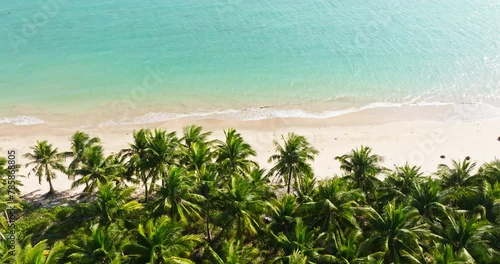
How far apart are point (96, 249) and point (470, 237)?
21.4 metres

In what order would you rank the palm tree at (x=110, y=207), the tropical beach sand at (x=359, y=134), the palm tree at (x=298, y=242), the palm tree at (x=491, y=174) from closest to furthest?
the palm tree at (x=298, y=242) → the palm tree at (x=110, y=207) → the palm tree at (x=491, y=174) → the tropical beach sand at (x=359, y=134)

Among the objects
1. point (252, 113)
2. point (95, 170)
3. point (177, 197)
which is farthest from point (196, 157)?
point (252, 113)

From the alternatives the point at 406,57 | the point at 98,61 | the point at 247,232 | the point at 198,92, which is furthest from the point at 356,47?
the point at 247,232

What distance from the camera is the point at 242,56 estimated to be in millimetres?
63281

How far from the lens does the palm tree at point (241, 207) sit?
26906mm

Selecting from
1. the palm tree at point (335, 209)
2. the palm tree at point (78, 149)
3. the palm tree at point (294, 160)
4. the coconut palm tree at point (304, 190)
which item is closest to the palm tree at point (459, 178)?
the palm tree at point (335, 209)

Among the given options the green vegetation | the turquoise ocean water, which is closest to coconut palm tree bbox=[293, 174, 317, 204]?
the green vegetation

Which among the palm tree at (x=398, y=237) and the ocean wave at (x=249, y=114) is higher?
Answer: the ocean wave at (x=249, y=114)

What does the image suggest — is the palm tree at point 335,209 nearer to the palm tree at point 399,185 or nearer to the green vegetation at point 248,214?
the green vegetation at point 248,214

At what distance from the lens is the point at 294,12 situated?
250 ft

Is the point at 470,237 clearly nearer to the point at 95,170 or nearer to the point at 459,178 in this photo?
the point at 459,178

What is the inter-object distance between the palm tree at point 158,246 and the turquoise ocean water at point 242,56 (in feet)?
92.5

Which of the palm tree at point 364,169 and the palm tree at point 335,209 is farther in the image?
the palm tree at point 364,169

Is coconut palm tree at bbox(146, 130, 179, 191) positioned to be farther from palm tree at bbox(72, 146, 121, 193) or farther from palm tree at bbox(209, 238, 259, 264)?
palm tree at bbox(209, 238, 259, 264)
